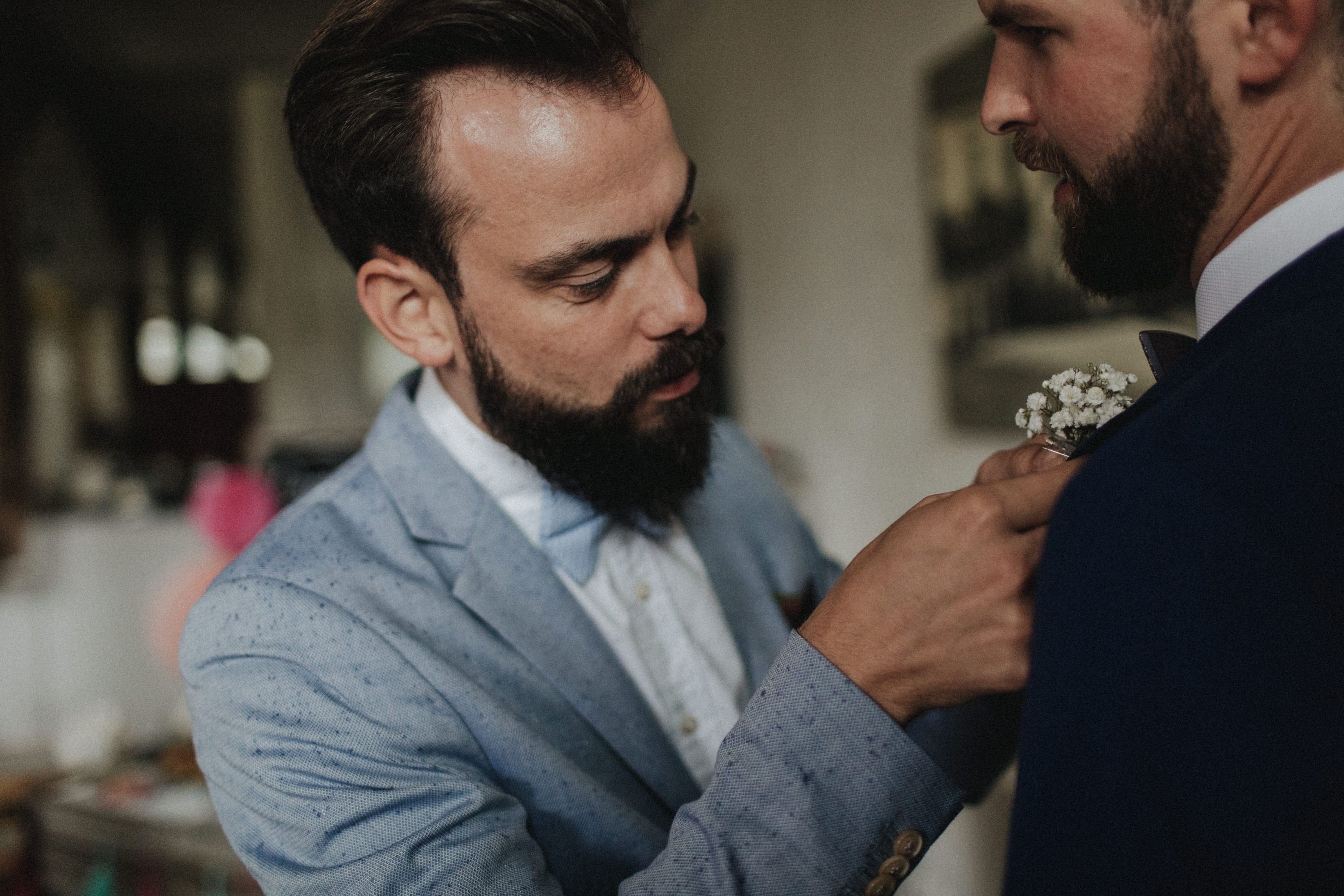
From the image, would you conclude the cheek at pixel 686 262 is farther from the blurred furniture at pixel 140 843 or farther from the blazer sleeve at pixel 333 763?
the blurred furniture at pixel 140 843

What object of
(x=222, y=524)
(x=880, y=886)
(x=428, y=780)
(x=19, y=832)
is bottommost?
(x=19, y=832)

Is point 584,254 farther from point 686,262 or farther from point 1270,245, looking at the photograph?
point 1270,245

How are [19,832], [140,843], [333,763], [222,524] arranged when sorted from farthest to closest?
[19,832] < [222,524] < [140,843] < [333,763]

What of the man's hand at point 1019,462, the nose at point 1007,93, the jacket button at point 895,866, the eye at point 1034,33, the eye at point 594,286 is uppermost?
the eye at point 1034,33

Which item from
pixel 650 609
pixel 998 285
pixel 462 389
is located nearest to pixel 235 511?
pixel 462 389

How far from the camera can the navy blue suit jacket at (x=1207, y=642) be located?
0.43 m

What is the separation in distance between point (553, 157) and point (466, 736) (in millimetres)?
546

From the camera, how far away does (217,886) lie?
6.31 ft

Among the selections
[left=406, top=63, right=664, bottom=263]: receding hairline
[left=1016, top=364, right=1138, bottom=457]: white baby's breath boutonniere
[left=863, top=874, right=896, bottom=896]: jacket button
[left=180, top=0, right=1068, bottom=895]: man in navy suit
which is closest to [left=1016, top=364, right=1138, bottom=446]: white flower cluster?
[left=1016, top=364, right=1138, bottom=457]: white baby's breath boutonniere

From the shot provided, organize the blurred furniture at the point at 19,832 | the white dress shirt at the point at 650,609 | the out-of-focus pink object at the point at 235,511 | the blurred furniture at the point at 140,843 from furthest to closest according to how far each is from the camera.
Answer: the blurred furniture at the point at 19,832 < the out-of-focus pink object at the point at 235,511 < the blurred furniture at the point at 140,843 < the white dress shirt at the point at 650,609

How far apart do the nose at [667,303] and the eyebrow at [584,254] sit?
24 mm

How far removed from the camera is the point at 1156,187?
1.79 ft

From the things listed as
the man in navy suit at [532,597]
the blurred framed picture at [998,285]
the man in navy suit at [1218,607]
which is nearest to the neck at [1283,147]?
the man in navy suit at [1218,607]

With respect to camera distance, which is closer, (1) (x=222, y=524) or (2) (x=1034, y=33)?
(2) (x=1034, y=33)
